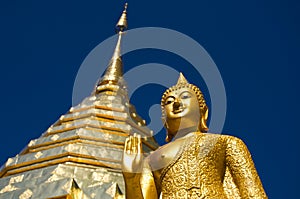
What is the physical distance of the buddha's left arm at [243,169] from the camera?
18.9 feet

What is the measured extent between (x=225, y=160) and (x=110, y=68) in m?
14.8

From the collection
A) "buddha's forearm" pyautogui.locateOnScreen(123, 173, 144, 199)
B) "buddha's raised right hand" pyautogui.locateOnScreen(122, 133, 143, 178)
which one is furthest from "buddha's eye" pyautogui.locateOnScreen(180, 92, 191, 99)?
"buddha's forearm" pyautogui.locateOnScreen(123, 173, 144, 199)

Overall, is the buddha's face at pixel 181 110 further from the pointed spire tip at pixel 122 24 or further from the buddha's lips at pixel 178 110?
the pointed spire tip at pixel 122 24

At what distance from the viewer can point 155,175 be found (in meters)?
6.25

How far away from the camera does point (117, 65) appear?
21.0 meters

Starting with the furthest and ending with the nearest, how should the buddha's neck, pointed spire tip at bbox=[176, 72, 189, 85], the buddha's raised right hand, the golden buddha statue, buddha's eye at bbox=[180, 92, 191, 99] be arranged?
pointed spire tip at bbox=[176, 72, 189, 85] < buddha's eye at bbox=[180, 92, 191, 99] < the buddha's neck < the golden buddha statue < the buddha's raised right hand

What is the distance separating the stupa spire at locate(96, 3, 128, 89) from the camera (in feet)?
65.1

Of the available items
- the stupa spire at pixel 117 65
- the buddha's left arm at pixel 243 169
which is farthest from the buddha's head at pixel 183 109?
the stupa spire at pixel 117 65

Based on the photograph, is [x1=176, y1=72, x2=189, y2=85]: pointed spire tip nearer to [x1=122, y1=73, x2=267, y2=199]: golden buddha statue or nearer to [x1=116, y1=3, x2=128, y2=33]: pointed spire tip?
[x1=122, y1=73, x2=267, y2=199]: golden buddha statue

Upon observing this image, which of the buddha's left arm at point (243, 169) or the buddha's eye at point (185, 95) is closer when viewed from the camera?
the buddha's left arm at point (243, 169)

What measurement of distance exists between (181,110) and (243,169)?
88 centimetres

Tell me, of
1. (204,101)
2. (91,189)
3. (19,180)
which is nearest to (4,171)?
(19,180)

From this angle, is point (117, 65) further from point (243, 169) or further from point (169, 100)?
point (243, 169)

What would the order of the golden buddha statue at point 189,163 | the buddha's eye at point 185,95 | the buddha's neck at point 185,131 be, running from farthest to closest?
1. the buddha's eye at point 185,95
2. the buddha's neck at point 185,131
3. the golden buddha statue at point 189,163
